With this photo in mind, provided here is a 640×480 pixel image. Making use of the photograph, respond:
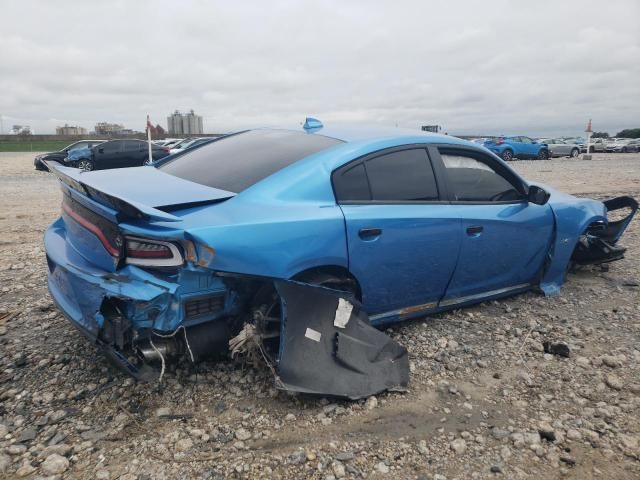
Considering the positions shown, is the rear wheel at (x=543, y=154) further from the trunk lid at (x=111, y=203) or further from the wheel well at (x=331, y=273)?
the trunk lid at (x=111, y=203)

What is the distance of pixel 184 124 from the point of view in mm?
51406

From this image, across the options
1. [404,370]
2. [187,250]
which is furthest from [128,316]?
[404,370]

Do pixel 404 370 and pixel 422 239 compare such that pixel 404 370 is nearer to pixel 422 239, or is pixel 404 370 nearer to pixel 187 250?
pixel 422 239

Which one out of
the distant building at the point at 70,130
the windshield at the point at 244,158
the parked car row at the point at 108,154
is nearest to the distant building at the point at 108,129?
the distant building at the point at 70,130

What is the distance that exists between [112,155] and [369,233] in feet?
60.5

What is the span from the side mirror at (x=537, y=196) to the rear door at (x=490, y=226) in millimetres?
55

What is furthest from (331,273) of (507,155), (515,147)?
(515,147)

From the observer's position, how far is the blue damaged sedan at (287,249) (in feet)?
8.34

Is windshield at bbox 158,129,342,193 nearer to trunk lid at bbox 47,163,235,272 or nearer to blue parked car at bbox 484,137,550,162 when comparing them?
trunk lid at bbox 47,163,235,272

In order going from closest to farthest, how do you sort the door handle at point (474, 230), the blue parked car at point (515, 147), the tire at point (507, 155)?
1. the door handle at point (474, 230)
2. the blue parked car at point (515, 147)
3. the tire at point (507, 155)

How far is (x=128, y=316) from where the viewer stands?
255cm

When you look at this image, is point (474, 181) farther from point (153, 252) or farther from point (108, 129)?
point (108, 129)

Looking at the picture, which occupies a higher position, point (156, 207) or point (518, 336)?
point (156, 207)

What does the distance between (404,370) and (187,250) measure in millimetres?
1449
